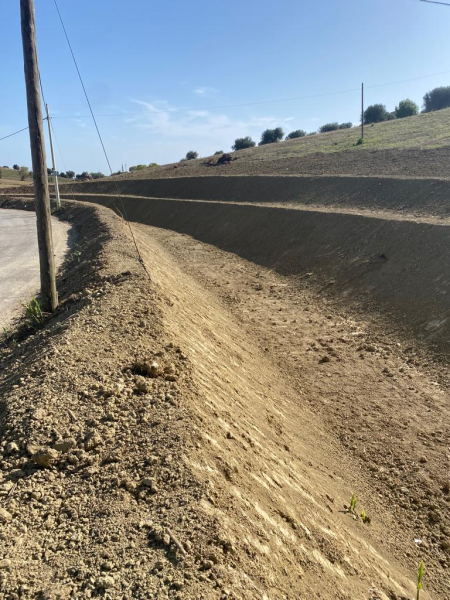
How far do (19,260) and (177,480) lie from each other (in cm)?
1480

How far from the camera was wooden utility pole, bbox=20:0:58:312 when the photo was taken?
23.9 ft

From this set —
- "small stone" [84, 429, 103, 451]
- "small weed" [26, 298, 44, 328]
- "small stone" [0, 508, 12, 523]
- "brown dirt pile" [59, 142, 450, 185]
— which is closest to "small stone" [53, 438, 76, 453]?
"small stone" [84, 429, 103, 451]

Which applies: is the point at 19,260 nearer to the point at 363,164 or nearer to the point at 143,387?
the point at 143,387

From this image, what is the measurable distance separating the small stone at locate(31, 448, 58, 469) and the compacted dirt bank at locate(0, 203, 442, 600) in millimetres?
16

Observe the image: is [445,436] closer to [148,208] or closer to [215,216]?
[215,216]

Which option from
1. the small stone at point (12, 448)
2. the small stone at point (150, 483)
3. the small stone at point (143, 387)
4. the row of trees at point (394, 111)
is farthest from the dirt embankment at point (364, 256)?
the row of trees at point (394, 111)

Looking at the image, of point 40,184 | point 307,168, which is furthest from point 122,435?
point 307,168

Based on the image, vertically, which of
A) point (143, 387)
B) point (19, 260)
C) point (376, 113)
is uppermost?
point (376, 113)

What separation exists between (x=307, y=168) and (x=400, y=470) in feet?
84.2

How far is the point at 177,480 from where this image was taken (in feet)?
11.3

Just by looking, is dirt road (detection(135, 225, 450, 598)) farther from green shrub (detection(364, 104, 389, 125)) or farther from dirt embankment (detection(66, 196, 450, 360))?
→ green shrub (detection(364, 104, 389, 125))

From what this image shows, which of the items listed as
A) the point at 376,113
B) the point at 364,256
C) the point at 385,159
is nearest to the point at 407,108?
the point at 376,113

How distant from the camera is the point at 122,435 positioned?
13.2ft

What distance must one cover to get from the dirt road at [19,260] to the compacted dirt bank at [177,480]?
12.6ft
